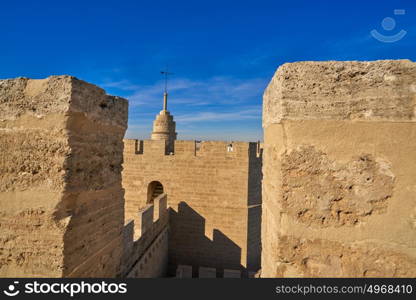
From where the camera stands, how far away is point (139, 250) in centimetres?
581

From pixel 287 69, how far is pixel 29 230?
2.34m

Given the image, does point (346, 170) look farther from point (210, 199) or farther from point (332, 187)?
point (210, 199)

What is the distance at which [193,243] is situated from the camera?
9039mm

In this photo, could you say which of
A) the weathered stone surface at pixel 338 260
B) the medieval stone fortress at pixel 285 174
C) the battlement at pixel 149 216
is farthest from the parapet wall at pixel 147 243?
the weathered stone surface at pixel 338 260

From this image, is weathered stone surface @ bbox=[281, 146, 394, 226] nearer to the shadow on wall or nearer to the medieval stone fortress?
the medieval stone fortress

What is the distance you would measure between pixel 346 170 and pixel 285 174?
1.17ft

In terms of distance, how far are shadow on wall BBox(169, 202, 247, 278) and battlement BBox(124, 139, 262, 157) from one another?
1870mm

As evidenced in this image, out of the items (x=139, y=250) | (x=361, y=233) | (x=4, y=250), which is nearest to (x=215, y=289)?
(x=361, y=233)

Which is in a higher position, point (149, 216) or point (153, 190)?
point (153, 190)

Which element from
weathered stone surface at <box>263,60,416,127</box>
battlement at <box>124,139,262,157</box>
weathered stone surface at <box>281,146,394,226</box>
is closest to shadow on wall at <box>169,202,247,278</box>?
battlement at <box>124,139,262,157</box>

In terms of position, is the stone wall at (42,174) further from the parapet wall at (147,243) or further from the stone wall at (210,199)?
the stone wall at (210,199)

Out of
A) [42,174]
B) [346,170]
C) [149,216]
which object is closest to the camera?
[346,170]

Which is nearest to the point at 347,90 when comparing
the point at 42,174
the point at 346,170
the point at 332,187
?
the point at 346,170

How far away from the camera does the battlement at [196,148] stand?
8734 millimetres
